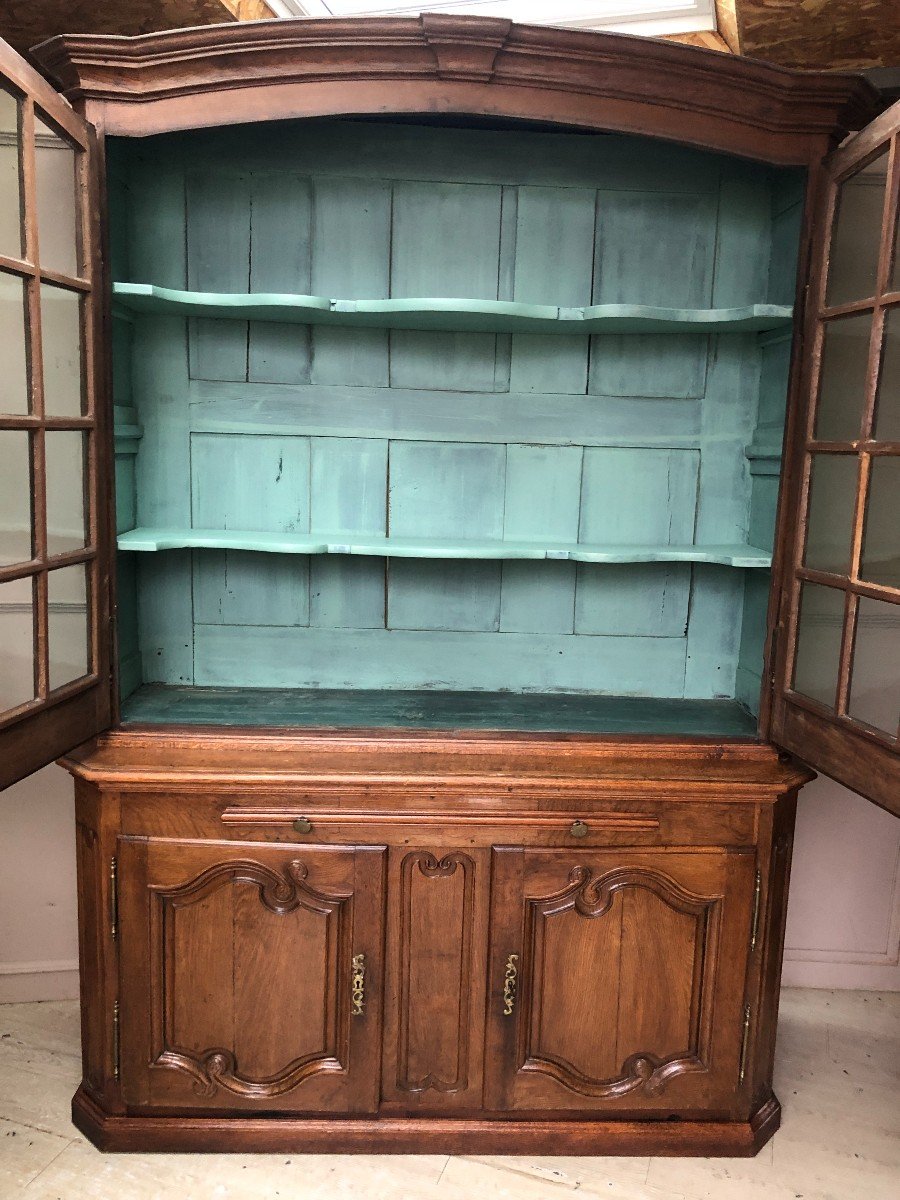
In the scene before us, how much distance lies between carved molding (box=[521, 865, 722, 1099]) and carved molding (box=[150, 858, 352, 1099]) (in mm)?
436

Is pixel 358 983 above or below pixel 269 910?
below

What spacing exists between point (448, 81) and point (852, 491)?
1.14 meters

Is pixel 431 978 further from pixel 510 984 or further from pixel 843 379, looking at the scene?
pixel 843 379

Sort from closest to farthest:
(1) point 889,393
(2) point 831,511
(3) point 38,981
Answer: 1. (1) point 889,393
2. (2) point 831,511
3. (3) point 38,981

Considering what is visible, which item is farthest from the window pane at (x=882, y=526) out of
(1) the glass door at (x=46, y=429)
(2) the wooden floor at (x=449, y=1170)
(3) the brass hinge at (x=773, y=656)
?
(1) the glass door at (x=46, y=429)

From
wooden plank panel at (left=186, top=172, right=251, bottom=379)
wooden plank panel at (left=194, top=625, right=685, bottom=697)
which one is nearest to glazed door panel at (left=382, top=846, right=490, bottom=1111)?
wooden plank panel at (left=194, top=625, right=685, bottom=697)

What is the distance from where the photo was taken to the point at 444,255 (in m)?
2.29

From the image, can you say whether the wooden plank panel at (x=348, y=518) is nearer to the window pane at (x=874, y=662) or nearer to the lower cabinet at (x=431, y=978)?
the lower cabinet at (x=431, y=978)

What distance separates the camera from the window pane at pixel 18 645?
5.65 feet

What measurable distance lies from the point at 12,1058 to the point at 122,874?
85cm

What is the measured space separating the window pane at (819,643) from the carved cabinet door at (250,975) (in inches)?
38.9

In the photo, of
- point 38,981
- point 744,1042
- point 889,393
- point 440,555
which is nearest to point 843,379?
point 889,393

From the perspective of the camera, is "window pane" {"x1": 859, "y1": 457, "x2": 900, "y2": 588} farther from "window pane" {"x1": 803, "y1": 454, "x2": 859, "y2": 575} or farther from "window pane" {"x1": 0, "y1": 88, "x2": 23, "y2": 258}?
"window pane" {"x1": 0, "y1": 88, "x2": 23, "y2": 258}

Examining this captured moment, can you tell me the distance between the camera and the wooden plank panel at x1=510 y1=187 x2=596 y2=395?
228 centimetres
